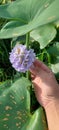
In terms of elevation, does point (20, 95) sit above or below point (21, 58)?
below

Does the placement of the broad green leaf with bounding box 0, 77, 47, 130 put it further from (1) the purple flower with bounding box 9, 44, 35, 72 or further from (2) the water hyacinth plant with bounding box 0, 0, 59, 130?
(1) the purple flower with bounding box 9, 44, 35, 72

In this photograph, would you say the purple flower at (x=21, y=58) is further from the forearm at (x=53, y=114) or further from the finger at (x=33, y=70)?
the forearm at (x=53, y=114)

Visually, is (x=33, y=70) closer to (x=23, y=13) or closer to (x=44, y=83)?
(x=44, y=83)

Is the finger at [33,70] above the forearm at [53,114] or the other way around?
above

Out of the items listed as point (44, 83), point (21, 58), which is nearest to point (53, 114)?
point (44, 83)

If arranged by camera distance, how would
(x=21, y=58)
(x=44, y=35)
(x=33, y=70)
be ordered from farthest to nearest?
(x=44, y=35) → (x=33, y=70) → (x=21, y=58)

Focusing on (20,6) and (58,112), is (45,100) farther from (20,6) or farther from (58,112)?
(20,6)

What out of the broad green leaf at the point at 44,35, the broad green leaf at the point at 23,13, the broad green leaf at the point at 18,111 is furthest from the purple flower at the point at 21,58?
the broad green leaf at the point at 44,35
